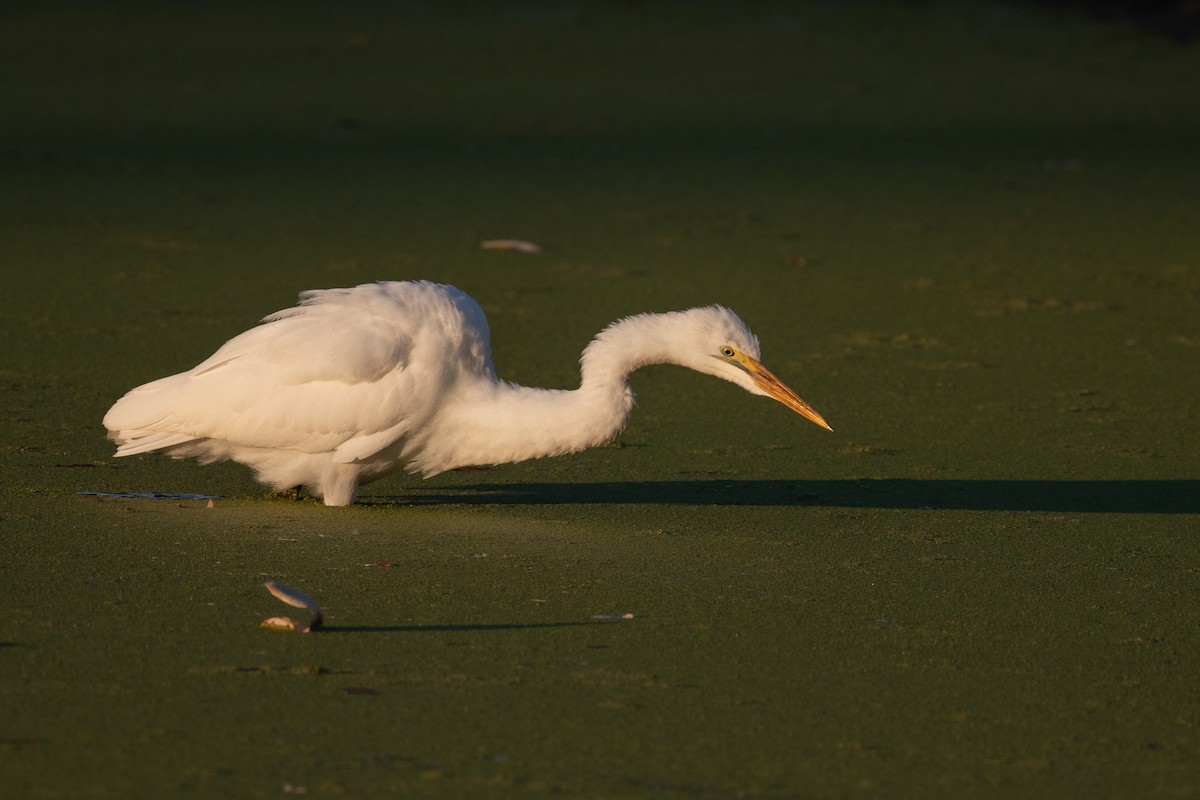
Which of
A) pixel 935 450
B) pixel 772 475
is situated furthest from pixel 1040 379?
pixel 772 475

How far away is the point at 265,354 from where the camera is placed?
4.90m

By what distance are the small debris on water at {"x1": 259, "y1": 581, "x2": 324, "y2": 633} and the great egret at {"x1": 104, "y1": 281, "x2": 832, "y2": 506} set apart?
108 cm

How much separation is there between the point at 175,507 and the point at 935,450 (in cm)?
235

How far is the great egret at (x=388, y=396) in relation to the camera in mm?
4773

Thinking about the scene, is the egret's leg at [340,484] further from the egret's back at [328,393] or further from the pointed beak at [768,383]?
the pointed beak at [768,383]

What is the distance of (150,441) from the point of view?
4.84m

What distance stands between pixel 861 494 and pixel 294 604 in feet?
6.48

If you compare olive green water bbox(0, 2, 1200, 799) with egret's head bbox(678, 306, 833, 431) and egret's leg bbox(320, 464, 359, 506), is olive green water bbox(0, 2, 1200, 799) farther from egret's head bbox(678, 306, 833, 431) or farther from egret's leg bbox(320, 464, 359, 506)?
egret's head bbox(678, 306, 833, 431)

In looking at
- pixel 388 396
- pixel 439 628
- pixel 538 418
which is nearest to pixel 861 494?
pixel 538 418

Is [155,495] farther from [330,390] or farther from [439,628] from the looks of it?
[439,628]

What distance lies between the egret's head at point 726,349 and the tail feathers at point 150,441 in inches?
53.6

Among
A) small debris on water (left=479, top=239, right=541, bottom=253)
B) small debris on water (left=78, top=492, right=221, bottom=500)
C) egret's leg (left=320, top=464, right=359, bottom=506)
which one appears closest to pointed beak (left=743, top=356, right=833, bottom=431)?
egret's leg (left=320, top=464, right=359, bottom=506)

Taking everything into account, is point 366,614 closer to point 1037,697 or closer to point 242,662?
point 242,662

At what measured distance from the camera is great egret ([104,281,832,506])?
4773 millimetres
